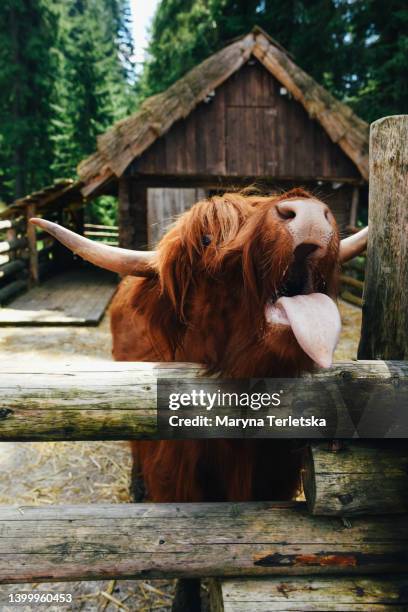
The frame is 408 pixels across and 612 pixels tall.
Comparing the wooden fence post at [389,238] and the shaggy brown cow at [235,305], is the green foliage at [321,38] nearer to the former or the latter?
the wooden fence post at [389,238]

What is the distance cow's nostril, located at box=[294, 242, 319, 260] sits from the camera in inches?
44.9

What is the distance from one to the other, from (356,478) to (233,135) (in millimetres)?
8165

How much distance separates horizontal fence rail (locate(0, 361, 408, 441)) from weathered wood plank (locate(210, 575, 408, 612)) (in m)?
0.55

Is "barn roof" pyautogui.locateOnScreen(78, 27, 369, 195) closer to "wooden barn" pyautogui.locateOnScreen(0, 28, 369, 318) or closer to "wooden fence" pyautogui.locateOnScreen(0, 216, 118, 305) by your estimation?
"wooden barn" pyautogui.locateOnScreen(0, 28, 369, 318)

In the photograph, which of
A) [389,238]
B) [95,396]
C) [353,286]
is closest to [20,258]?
[353,286]

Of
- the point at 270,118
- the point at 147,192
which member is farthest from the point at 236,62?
the point at 147,192

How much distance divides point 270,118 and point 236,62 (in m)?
Answer: 1.19

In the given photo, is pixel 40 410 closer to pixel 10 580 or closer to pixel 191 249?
pixel 10 580

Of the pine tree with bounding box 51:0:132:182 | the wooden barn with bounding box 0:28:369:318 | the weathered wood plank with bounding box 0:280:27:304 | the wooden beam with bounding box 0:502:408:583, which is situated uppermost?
the pine tree with bounding box 51:0:132:182

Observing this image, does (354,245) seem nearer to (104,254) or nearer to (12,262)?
(104,254)

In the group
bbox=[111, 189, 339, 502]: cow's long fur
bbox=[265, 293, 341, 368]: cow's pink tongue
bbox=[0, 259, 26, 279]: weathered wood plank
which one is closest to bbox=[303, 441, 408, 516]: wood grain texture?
bbox=[111, 189, 339, 502]: cow's long fur

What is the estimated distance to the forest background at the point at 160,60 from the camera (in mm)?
10867

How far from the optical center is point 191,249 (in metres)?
1.42

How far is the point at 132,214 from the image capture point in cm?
928
